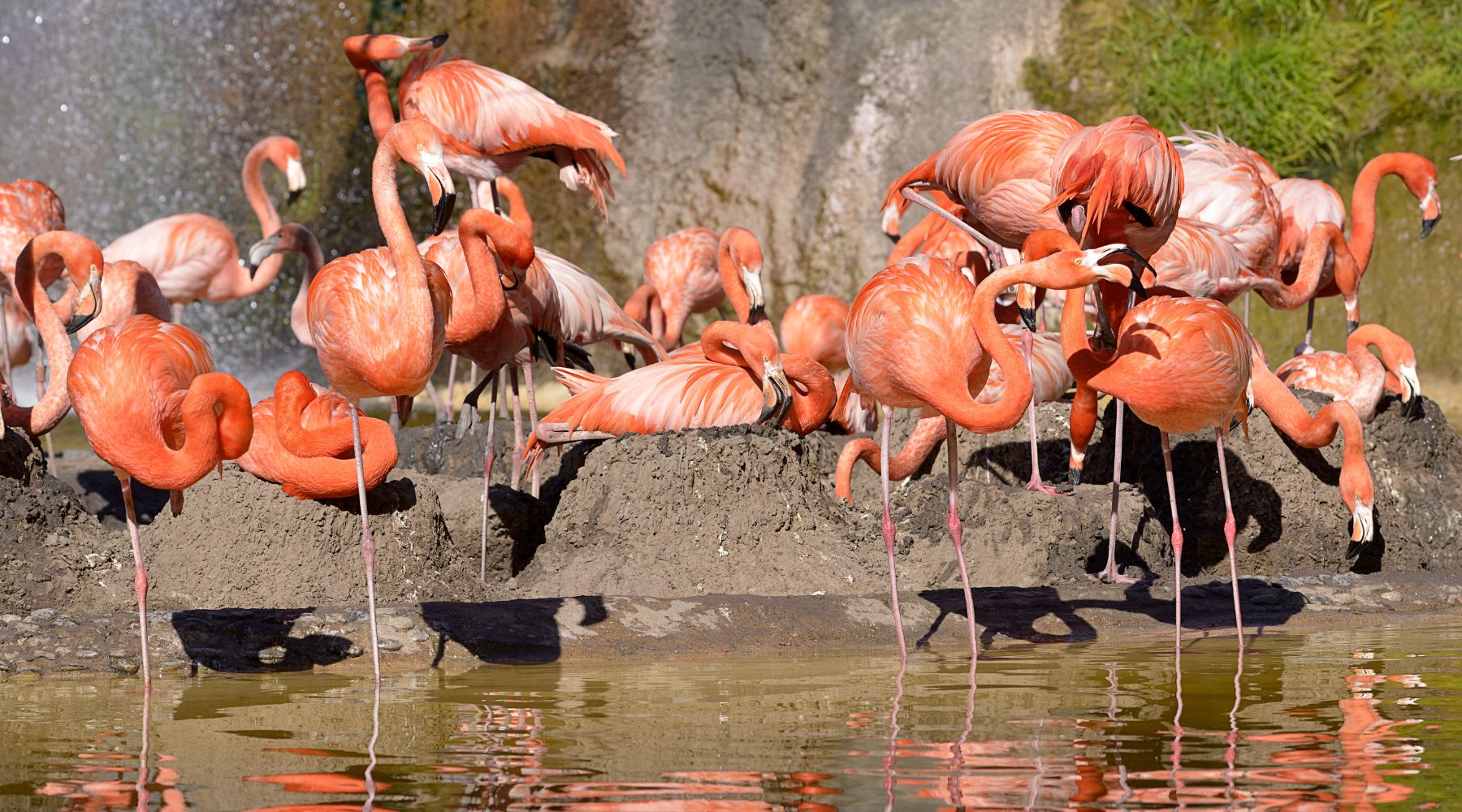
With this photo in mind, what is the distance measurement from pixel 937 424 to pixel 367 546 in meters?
2.18

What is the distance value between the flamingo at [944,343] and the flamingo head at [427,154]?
1192mm

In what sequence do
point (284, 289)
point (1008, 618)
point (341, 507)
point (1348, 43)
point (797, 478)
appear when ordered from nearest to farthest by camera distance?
point (1008, 618) < point (341, 507) < point (797, 478) < point (1348, 43) < point (284, 289)

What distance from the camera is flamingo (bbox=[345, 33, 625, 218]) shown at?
724 cm

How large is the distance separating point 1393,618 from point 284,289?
411 inches

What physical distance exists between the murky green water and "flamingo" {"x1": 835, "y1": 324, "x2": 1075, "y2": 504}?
4.06ft

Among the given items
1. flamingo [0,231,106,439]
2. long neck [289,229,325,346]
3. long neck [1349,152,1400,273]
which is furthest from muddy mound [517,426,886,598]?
long neck [1349,152,1400,273]

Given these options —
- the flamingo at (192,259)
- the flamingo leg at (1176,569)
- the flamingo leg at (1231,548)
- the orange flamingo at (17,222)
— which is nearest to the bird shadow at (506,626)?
the flamingo leg at (1176,569)

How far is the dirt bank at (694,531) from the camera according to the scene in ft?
17.0

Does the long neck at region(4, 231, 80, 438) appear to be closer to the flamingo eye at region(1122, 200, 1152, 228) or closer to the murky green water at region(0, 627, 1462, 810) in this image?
the murky green water at region(0, 627, 1462, 810)

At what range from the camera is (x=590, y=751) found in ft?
10.3

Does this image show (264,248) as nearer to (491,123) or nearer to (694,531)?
(491,123)

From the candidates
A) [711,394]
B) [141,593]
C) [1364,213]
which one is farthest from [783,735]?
[1364,213]

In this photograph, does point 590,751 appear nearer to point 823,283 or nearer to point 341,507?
point 341,507

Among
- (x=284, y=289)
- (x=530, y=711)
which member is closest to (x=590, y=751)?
(x=530, y=711)
